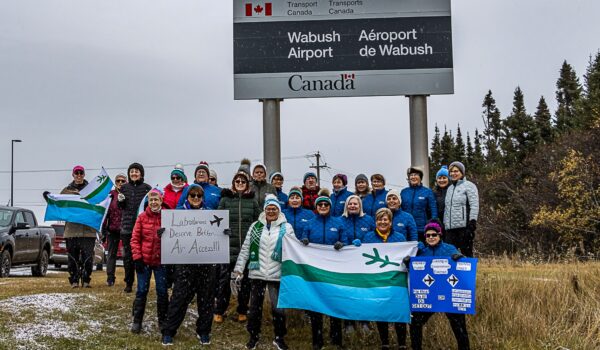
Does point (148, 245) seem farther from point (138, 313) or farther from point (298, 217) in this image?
point (298, 217)

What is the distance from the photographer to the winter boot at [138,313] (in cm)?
913

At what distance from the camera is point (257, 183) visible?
33.9 ft

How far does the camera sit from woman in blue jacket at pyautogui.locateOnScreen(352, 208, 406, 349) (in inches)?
360

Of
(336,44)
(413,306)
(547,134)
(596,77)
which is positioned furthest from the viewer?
(547,134)

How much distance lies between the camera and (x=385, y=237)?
9.20 meters

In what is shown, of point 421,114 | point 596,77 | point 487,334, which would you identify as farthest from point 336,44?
point 596,77

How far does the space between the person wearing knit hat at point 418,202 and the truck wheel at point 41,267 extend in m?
13.0

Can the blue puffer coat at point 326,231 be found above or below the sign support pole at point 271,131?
below

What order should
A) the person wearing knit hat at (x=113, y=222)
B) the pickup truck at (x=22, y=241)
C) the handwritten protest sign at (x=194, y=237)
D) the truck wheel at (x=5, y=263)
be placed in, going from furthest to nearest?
the pickup truck at (x=22, y=241), the truck wheel at (x=5, y=263), the person wearing knit hat at (x=113, y=222), the handwritten protest sign at (x=194, y=237)

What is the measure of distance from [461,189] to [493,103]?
89.4 m

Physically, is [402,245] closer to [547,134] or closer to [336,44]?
[336,44]

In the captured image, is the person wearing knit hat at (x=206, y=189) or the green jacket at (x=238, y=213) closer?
the green jacket at (x=238, y=213)

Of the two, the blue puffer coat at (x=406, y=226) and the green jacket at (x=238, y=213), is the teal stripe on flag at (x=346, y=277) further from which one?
the green jacket at (x=238, y=213)

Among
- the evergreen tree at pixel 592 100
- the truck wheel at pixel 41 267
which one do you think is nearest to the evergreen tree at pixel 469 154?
the evergreen tree at pixel 592 100
